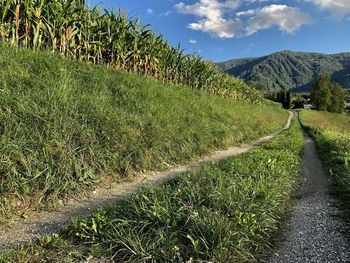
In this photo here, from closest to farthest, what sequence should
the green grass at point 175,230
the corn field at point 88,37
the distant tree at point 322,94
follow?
1. the green grass at point 175,230
2. the corn field at point 88,37
3. the distant tree at point 322,94

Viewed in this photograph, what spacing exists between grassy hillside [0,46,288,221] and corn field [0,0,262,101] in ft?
4.37

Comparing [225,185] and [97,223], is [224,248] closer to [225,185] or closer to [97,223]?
[97,223]

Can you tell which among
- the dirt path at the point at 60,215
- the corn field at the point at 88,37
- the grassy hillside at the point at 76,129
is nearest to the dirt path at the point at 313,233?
the dirt path at the point at 60,215

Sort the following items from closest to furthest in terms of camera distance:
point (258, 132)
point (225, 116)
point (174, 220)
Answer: point (174, 220)
point (225, 116)
point (258, 132)

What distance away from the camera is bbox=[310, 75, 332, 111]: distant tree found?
68.7 meters

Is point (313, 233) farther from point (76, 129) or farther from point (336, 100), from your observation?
point (336, 100)

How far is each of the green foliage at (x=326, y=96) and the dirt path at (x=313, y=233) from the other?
225ft

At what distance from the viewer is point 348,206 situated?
5145mm

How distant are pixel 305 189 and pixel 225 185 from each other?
2.46 m

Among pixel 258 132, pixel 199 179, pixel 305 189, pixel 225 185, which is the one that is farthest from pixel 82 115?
pixel 258 132

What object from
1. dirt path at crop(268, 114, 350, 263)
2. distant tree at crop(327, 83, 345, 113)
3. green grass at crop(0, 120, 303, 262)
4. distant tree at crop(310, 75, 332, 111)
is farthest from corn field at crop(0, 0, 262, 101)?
distant tree at crop(327, 83, 345, 113)

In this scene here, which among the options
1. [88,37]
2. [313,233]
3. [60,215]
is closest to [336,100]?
[88,37]

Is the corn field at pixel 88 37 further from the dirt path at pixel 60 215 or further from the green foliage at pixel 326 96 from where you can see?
the green foliage at pixel 326 96

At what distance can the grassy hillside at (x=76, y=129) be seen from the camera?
489cm
